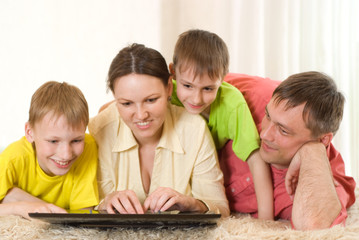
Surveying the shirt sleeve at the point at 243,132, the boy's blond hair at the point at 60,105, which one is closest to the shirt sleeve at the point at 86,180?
the boy's blond hair at the point at 60,105

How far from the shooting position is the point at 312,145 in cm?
166

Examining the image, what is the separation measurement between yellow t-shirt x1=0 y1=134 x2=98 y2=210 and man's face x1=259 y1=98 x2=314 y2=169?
0.66 metres

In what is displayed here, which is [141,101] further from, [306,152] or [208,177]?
[306,152]

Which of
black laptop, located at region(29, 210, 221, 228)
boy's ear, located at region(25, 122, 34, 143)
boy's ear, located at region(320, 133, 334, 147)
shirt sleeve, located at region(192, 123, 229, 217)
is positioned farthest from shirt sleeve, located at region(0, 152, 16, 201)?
boy's ear, located at region(320, 133, 334, 147)

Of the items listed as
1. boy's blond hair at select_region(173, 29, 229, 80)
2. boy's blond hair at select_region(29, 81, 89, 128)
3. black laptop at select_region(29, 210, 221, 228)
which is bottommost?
black laptop at select_region(29, 210, 221, 228)

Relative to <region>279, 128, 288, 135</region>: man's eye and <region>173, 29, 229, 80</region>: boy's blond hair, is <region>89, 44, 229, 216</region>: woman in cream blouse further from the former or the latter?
<region>279, 128, 288, 135</region>: man's eye

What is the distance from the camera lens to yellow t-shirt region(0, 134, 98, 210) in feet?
5.50

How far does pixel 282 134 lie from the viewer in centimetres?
166

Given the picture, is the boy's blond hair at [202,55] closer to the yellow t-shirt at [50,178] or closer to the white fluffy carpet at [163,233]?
the yellow t-shirt at [50,178]

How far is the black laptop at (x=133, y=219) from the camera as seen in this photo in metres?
1.22

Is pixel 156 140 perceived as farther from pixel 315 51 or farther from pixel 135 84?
pixel 315 51

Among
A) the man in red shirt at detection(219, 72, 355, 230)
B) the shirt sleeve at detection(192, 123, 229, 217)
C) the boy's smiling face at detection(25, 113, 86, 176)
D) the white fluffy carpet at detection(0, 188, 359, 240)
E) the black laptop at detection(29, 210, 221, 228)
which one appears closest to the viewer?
the black laptop at detection(29, 210, 221, 228)

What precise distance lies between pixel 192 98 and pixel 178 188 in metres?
0.35

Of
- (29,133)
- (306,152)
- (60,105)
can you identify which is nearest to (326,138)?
(306,152)
